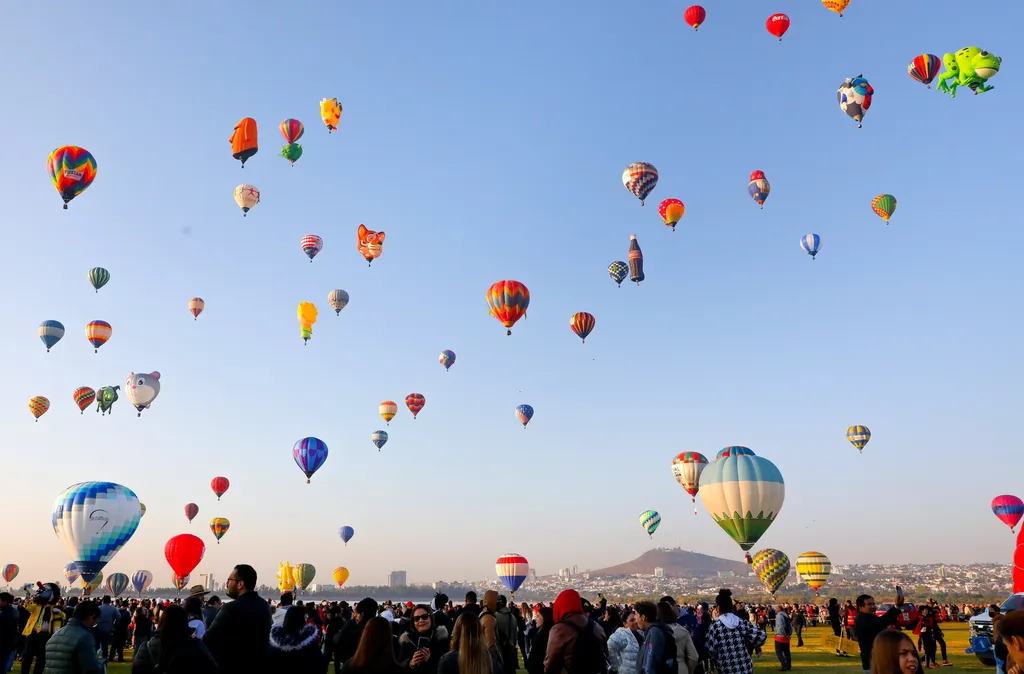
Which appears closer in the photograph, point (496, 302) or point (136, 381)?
point (496, 302)

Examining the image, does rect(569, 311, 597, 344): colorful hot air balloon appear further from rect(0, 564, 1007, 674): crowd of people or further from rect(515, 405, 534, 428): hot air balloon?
rect(0, 564, 1007, 674): crowd of people

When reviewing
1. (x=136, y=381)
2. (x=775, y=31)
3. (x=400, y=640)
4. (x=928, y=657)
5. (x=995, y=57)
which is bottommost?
(x=928, y=657)

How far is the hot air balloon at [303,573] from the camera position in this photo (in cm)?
5500

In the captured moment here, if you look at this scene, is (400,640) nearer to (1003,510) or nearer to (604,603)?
(604,603)

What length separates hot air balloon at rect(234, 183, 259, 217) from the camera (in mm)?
47719

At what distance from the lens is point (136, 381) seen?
167 feet

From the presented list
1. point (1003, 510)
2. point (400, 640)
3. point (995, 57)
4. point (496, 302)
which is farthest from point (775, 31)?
point (400, 640)

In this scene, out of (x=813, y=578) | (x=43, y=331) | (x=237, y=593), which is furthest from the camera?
(x=43, y=331)

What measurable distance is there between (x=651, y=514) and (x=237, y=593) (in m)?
59.8

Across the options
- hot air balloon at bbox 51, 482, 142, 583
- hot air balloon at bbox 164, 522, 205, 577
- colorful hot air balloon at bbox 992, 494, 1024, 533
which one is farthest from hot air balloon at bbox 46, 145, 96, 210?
colorful hot air balloon at bbox 992, 494, 1024, 533

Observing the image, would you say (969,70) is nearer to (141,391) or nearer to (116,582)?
(141,391)

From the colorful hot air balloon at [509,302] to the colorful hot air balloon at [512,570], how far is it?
14709mm

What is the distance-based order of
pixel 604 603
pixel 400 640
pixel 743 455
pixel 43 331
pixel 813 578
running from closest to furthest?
pixel 400 640, pixel 604 603, pixel 743 455, pixel 813 578, pixel 43 331

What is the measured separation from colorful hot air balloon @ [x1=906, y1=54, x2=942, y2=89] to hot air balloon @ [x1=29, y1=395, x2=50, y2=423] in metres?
59.3
